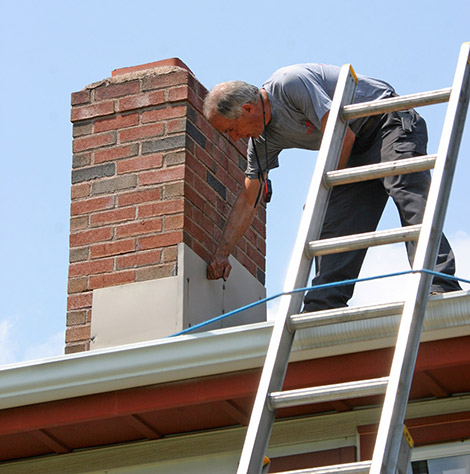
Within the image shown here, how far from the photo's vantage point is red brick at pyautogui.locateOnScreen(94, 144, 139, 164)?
5988mm

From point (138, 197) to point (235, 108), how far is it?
3.07ft

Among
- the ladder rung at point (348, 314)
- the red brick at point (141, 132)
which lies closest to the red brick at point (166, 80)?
the red brick at point (141, 132)

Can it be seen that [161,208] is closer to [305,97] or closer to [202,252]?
[202,252]

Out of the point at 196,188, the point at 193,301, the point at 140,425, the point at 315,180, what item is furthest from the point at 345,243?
the point at 196,188

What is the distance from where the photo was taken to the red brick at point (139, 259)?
5.58 metres

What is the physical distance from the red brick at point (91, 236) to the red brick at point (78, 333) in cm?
50

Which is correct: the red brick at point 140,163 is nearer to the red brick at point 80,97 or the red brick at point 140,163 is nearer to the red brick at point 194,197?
the red brick at point 194,197

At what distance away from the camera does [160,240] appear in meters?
5.61

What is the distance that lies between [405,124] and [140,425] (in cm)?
188

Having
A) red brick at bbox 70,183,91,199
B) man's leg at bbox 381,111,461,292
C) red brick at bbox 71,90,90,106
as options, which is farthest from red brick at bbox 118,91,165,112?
man's leg at bbox 381,111,461,292

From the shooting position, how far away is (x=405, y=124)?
198 inches

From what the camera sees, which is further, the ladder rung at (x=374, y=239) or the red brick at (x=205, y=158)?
the red brick at (x=205, y=158)

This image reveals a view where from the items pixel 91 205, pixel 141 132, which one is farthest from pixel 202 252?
pixel 141 132

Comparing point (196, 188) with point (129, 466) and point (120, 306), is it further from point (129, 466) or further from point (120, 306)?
point (129, 466)
